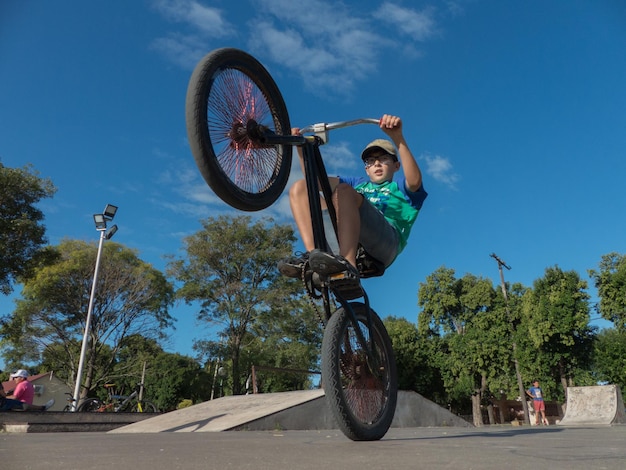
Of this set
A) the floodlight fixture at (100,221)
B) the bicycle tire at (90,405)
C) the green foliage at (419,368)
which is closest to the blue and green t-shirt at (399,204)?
the bicycle tire at (90,405)

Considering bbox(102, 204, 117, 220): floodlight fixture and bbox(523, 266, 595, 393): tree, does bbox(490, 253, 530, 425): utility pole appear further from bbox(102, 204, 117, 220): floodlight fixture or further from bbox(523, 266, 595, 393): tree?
bbox(102, 204, 117, 220): floodlight fixture

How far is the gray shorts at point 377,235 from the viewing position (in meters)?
3.28

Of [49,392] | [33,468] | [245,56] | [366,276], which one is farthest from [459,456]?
[49,392]

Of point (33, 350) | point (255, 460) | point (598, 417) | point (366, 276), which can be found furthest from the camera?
point (33, 350)

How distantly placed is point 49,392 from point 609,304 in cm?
5312

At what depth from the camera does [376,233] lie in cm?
336

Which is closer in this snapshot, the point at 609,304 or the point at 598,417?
the point at 598,417

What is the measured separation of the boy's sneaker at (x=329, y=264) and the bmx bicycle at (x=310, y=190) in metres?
0.05

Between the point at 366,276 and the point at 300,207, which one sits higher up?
the point at 300,207

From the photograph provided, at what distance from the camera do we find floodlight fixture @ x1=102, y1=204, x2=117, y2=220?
21.7 m

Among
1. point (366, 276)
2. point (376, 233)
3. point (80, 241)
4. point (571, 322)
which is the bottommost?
point (366, 276)

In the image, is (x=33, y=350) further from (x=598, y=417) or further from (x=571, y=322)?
(x=571, y=322)

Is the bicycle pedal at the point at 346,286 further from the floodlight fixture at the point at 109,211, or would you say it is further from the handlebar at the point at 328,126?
the floodlight fixture at the point at 109,211

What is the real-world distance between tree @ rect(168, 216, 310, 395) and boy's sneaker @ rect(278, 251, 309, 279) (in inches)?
965
